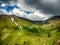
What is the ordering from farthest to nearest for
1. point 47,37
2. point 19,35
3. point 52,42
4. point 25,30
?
point 25,30
point 19,35
point 47,37
point 52,42

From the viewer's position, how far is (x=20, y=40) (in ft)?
370

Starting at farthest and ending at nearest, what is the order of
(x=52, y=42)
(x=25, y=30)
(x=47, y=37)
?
(x=25, y=30) → (x=47, y=37) → (x=52, y=42)

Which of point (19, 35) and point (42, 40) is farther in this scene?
point (19, 35)

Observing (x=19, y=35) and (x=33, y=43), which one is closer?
(x=33, y=43)

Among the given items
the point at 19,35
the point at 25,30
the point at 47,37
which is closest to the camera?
the point at 47,37

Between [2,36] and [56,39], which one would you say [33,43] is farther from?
[2,36]

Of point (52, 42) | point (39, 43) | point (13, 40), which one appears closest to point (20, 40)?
point (13, 40)

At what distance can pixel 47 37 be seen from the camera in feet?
362

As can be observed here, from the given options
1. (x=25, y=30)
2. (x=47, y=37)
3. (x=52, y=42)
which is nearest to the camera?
(x=52, y=42)

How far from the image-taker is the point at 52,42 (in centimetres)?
10212

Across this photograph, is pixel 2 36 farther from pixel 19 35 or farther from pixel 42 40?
pixel 42 40

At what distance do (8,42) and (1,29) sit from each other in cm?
3205

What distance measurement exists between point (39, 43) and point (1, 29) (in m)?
48.5

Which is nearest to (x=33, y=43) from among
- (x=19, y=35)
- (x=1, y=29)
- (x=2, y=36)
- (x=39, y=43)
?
(x=39, y=43)
